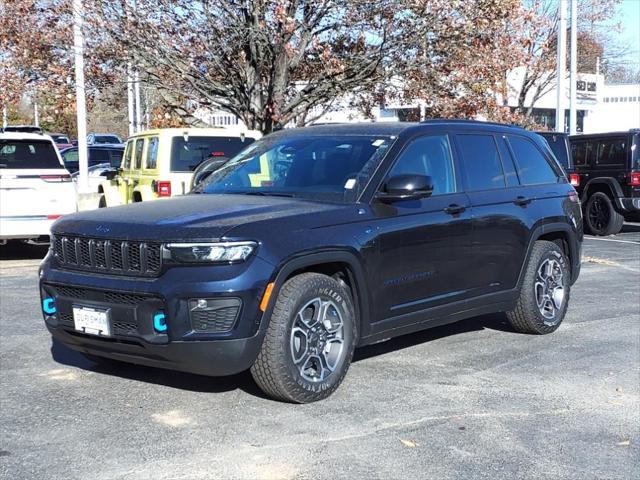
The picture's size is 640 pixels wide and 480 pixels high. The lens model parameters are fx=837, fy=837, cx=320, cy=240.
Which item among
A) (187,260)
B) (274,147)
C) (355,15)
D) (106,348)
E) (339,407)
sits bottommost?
(339,407)

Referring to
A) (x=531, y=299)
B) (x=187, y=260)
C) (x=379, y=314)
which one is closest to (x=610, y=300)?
(x=531, y=299)

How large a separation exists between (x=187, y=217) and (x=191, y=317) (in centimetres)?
67

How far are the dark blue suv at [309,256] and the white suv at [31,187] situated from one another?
5.68 meters

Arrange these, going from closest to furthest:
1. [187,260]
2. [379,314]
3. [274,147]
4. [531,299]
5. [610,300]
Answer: [187,260], [379,314], [274,147], [531,299], [610,300]

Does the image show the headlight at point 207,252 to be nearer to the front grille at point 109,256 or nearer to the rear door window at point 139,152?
the front grille at point 109,256

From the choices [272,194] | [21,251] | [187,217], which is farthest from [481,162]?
[21,251]

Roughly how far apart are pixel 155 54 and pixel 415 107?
577 cm

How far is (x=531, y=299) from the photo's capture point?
23.6 ft

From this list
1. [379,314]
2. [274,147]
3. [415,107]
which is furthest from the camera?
[415,107]

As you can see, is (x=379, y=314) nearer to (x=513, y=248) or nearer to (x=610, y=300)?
(x=513, y=248)

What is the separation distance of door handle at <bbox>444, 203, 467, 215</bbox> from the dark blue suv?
11 millimetres

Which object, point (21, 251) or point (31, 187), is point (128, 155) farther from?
point (21, 251)

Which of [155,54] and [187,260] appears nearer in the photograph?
[187,260]

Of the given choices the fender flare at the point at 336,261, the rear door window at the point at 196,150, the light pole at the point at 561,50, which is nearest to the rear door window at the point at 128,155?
the rear door window at the point at 196,150
